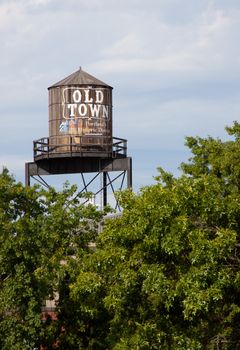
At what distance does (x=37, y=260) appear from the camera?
137 ft

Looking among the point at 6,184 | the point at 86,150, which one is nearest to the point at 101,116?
the point at 86,150

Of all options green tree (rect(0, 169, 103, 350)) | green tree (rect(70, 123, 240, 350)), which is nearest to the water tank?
green tree (rect(0, 169, 103, 350))

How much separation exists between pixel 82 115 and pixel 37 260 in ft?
86.2

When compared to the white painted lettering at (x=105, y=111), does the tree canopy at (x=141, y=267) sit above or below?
below

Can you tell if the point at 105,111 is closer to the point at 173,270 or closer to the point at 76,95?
the point at 76,95

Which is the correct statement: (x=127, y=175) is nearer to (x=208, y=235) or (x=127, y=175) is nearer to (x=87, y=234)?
(x=87, y=234)

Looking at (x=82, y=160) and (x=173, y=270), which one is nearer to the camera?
(x=173, y=270)

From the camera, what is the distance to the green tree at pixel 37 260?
41031 mm

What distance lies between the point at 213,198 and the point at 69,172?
36.3m

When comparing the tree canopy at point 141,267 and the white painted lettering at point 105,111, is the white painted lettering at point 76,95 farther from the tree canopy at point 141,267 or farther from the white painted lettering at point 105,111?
the tree canopy at point 141,267

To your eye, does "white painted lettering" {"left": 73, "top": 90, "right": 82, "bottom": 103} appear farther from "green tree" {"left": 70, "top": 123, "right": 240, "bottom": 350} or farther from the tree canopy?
"green tree" {"left": 70, "top": 123, "right": 240, "bottom": 350}

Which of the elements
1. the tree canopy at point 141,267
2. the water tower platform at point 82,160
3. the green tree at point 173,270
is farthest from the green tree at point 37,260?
the water tower platform at point 82,160

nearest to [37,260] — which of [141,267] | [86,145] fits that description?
[141,267]

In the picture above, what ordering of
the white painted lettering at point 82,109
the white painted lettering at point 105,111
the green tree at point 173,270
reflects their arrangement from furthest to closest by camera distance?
the white painted lettering at point 105,111, the white painted lettering at point 82,109, the green tree at point 173,270
